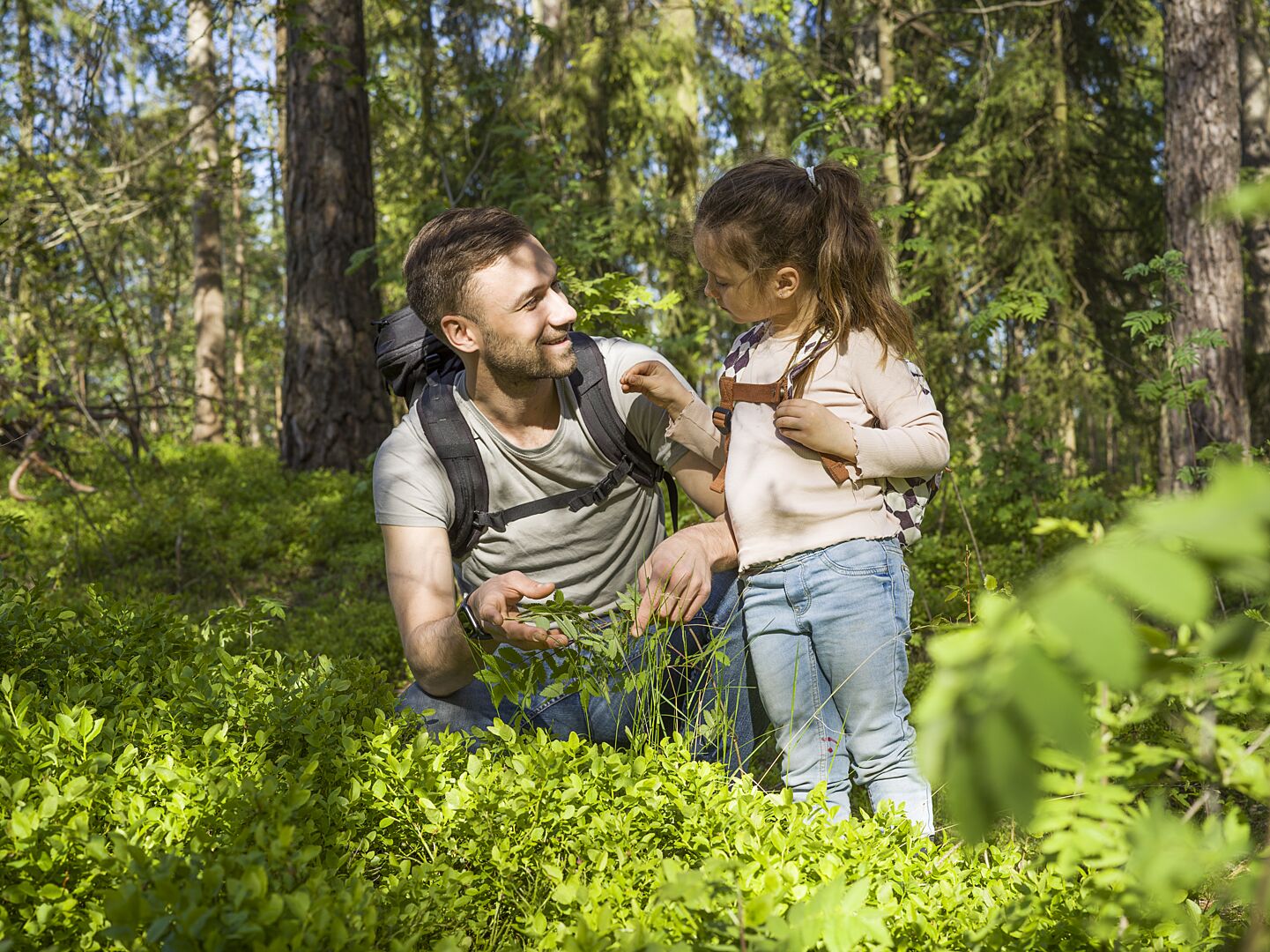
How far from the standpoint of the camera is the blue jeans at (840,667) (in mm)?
2602

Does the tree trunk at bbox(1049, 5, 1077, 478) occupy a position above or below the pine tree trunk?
below

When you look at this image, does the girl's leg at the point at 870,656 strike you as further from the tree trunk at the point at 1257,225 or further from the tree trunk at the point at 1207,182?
the tree trunk at the point at 1257,225

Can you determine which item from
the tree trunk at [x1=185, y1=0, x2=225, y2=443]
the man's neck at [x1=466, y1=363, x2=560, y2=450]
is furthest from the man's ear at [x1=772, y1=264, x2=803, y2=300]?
the tree trunk at [x1=185, y1=0, x2=225, y2=443]

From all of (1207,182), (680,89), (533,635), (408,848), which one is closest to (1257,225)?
(1207,182)

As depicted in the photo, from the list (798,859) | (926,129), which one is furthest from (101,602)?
(926,129)

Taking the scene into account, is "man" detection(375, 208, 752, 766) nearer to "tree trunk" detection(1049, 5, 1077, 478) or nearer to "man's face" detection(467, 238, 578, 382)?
"man's face" detection(467, 238, 578, 382)

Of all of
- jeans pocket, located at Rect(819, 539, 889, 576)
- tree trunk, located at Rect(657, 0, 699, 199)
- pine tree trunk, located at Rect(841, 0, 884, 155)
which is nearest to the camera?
jeans pocket, located at Rect(819, 539, 889, 576)

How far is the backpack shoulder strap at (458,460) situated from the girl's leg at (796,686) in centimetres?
101

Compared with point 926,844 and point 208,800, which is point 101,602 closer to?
point 208,800

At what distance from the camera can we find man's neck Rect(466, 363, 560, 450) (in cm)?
327

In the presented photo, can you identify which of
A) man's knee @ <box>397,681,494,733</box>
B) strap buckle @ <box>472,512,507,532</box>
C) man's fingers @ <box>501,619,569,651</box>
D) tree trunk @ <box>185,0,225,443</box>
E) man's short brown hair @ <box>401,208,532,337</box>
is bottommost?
man's knee @ <box>397,681,494,733</box>

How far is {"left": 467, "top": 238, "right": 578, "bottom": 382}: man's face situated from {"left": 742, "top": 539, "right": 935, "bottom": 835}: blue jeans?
1020 mm

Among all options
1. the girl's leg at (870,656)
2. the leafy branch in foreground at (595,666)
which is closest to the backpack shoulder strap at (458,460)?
the leafy branch in foreground at (595,666)

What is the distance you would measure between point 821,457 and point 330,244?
7.16 m
